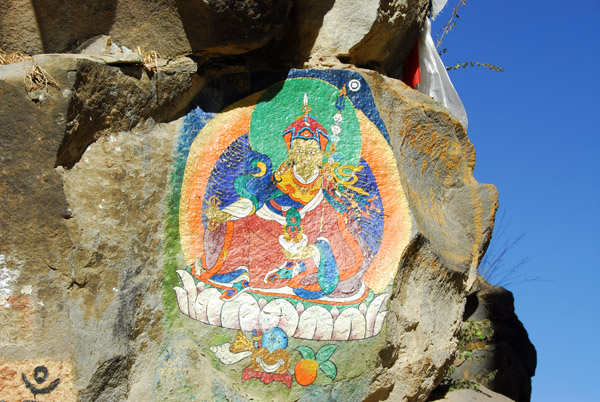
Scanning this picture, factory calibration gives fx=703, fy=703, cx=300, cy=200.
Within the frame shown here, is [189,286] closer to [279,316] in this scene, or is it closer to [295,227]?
[279,316]

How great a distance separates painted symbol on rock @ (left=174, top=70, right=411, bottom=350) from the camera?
4047 millimetres

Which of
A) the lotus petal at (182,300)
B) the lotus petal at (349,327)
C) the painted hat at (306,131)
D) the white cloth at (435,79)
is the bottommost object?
the lotus petal at (182,300)

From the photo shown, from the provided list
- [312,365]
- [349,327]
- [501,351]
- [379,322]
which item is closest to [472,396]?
[501,351]

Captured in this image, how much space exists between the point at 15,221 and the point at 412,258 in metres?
2.26

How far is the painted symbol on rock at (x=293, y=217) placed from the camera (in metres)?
4.05

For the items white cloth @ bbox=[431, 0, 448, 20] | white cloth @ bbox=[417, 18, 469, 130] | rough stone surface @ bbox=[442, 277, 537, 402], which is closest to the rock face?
white cloth @ bbox=[417, 18, 469, 130]

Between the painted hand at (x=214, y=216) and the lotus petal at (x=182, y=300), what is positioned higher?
the painted hand at (x=214, y=216)

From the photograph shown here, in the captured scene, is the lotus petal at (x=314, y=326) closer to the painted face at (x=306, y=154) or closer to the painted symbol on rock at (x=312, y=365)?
the painted symbol on rock at (x=312, y=365)

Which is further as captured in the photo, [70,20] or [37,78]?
[70,20]

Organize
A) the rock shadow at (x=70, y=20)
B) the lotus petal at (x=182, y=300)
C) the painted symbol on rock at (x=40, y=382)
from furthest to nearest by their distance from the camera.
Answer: the rock shadow at (x=70, y=20) < the lotus petal at (x=182, y=300) < the painted symbol on rock at (x=40, y=382)

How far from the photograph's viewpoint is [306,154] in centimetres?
434

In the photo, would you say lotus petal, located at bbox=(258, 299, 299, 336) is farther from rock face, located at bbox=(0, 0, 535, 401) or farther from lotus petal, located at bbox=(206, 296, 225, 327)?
lotus petal, located at bbox=(206, 296, 225, 327)

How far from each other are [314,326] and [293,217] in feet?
2.19

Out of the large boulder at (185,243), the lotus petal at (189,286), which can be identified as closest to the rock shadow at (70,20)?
the large boulder at (185,243)
